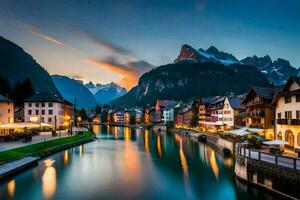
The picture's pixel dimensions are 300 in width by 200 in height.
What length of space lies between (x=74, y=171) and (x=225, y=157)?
94.7ft

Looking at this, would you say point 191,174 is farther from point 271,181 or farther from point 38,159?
point 38,159

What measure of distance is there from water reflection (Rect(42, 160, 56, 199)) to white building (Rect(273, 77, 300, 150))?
31751 millimetres

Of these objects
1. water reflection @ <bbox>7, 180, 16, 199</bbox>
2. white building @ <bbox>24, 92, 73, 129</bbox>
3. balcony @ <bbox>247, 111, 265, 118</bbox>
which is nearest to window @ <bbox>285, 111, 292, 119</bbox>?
balcony @ <bbox>247, 111, 265, 118</bbox>

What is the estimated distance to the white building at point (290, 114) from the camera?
145 ft

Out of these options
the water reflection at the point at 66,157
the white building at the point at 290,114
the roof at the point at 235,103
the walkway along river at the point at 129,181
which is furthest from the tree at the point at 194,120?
the white building at the point at 290,114

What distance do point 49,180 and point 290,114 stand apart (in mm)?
34705

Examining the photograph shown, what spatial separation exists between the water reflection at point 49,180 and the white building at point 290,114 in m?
31.8

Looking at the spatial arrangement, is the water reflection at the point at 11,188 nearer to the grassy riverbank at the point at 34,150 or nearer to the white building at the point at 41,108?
the grassy riverbank at the point at 34,150

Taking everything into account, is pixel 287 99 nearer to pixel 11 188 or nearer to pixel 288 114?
pixel 288 114

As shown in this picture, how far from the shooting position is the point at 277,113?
174 feet

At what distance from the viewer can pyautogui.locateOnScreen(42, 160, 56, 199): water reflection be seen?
35853 mm

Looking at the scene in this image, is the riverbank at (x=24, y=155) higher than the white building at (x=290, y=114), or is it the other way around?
the white building at (x=290, y=114)

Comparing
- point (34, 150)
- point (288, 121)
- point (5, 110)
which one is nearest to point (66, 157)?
point (34, 150)

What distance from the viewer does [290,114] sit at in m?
47.4
